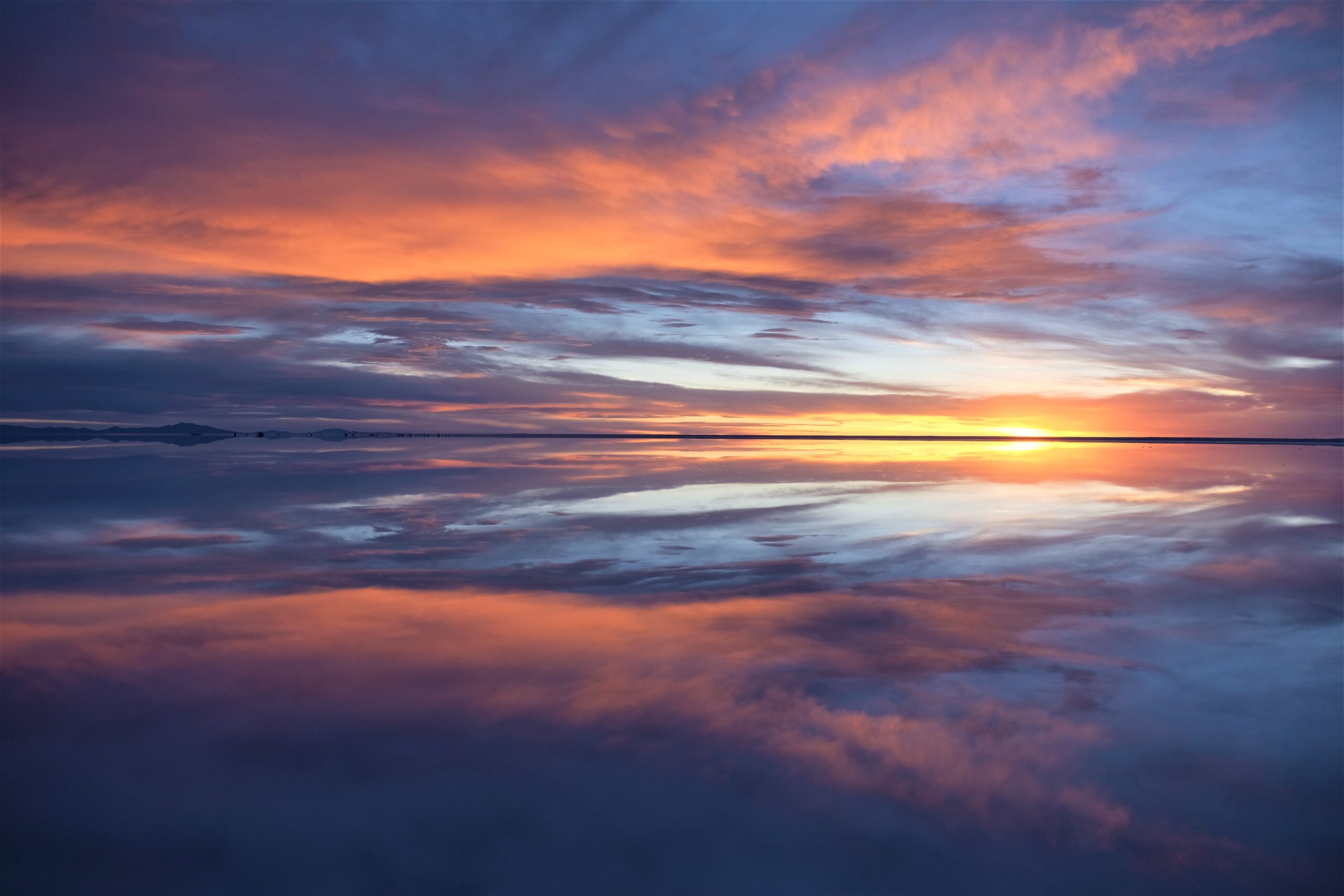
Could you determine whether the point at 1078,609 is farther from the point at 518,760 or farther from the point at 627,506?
the point at 627,506

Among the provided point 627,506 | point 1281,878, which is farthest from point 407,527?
point 1281,878

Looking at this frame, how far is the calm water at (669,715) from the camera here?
354cm

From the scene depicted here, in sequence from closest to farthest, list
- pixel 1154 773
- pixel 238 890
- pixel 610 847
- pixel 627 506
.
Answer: pixel 238 890 < pixel 610 847 < pixel 1154 773 < pixel 627 506

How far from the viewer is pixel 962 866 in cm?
349

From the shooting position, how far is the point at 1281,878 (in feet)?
11.2

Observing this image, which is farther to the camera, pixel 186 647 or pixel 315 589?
pixel 315 589

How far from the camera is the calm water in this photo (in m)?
3.54

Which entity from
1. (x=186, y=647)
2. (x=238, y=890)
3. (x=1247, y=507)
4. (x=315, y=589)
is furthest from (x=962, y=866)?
(x=1247, y=507)

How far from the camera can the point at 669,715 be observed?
504 centimetres

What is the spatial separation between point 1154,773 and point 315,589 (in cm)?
751

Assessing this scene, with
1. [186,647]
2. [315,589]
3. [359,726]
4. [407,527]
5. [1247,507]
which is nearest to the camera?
[359,726]

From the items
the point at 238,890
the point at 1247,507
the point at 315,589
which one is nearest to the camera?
the point at 238,890

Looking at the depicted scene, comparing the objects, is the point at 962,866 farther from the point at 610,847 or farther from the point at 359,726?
the point at 359,726

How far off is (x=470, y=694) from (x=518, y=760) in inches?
43.9
